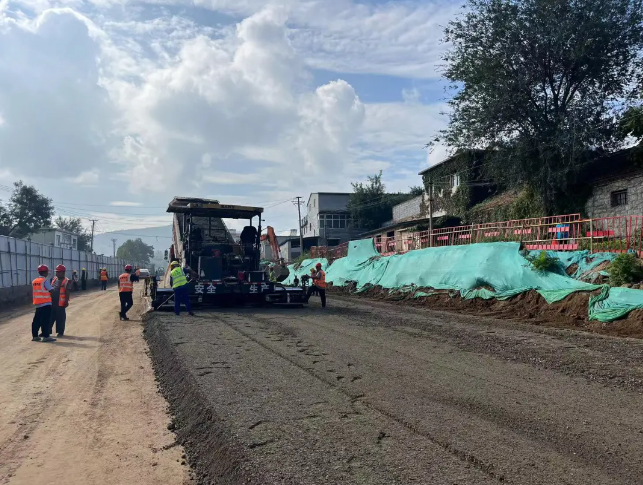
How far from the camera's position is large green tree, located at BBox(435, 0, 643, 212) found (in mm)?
24625

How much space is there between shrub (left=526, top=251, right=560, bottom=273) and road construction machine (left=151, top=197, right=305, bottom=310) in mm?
7011

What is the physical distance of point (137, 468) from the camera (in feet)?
15.1

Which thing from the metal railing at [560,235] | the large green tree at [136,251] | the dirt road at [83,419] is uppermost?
the large green tree at [136,251]

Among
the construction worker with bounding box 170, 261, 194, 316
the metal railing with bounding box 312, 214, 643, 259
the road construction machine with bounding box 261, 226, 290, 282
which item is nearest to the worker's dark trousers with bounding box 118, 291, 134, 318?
the construction worker with bounding box 170, 261, 194, 316

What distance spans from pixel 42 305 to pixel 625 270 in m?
13.3

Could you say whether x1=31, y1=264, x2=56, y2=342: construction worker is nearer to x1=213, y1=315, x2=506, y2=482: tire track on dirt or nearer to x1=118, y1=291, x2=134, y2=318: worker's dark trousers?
x1=118, y1=291, x2=134, y2=318: worker's dark trousers

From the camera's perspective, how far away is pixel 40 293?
38.0ft

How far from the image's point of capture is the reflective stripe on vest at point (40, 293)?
11555mm

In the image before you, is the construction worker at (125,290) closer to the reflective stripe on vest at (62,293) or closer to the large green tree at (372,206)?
the reflective stripe on vest at (62,293)

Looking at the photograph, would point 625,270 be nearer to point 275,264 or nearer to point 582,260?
point 582,260

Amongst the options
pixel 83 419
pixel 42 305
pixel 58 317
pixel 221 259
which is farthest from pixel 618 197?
pixel 83 419

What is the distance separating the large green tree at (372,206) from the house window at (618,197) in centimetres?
3990

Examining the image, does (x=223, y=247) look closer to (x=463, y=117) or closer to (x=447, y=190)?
(x=463, y=117)

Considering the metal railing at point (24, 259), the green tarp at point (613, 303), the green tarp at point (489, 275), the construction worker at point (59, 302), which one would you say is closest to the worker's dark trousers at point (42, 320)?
the construction worker at point (59, 302)
